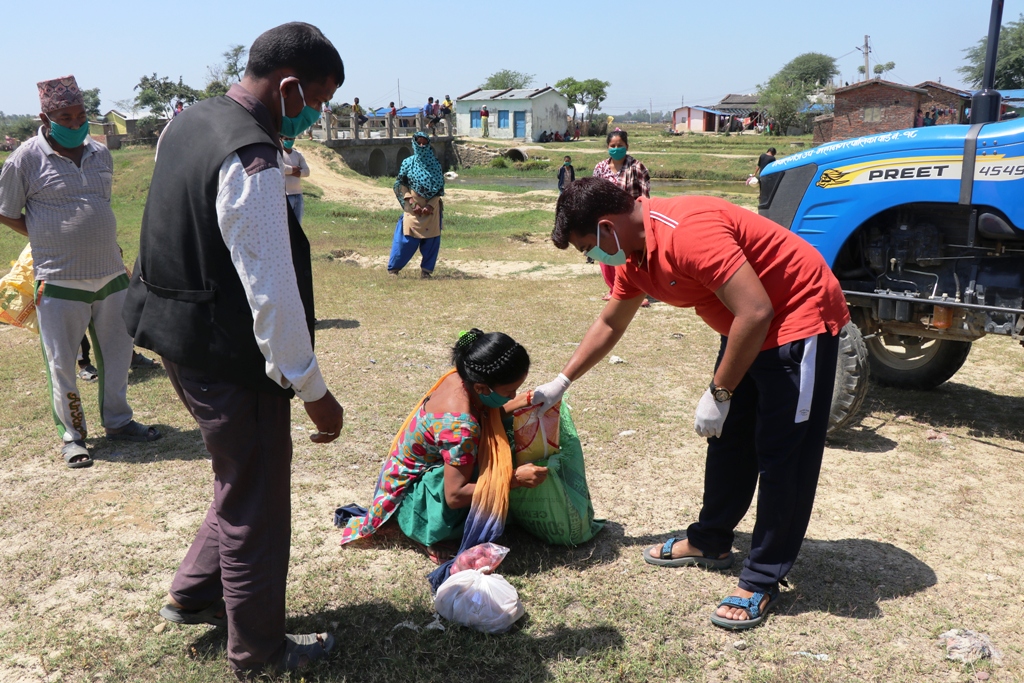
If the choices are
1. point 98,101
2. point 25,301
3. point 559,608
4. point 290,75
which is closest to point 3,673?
point 559,608

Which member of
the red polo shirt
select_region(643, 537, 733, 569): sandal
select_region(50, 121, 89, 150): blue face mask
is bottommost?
select_region(643, 537, 733, 569): sandal

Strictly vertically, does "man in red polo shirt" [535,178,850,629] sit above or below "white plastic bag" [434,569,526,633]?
above

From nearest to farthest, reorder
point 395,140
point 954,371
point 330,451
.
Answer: point 330,451
point 954,371
point 395,140

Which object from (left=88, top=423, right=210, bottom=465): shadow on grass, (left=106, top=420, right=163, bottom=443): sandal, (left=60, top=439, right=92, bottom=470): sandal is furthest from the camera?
(left=106, top=420, right=163, bottom=443): sandal

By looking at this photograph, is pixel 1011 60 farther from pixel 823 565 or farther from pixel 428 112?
pixel 823 565

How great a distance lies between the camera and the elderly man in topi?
15.0 ft

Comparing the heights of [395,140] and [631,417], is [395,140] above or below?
above

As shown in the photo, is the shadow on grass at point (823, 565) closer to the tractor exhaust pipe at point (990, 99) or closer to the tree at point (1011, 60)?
the tractor exhaust pipe at point (990, 99)

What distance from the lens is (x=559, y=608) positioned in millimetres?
3193

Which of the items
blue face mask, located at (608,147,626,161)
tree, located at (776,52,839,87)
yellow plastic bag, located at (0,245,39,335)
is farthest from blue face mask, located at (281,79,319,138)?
tree, located at (776,52,839,87)

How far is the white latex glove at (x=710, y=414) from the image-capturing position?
2.98m

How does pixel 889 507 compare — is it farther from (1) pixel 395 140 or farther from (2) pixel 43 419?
(1) pixel 395 140

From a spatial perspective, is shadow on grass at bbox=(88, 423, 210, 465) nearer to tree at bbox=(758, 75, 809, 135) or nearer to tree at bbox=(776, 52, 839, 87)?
tree at bbox=(758, 75, 809, 135)

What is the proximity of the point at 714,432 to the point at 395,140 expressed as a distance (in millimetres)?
34688
